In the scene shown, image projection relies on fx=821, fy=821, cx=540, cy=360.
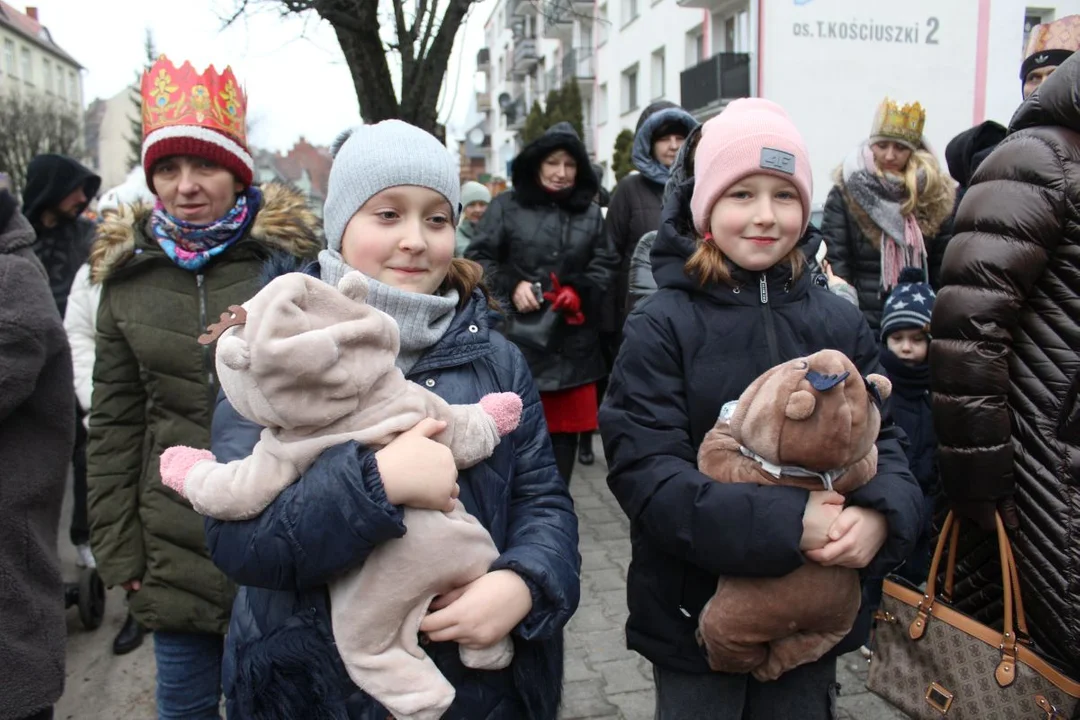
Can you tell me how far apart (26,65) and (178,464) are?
65293mm

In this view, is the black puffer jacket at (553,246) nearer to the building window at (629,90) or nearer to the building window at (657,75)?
the building window at (657,75)

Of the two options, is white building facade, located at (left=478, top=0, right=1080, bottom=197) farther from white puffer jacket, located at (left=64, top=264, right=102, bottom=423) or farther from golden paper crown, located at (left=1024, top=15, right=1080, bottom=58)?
white puffer jacket, located at (left=64, top=264, right=102, bottom=423)

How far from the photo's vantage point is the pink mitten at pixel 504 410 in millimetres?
1593

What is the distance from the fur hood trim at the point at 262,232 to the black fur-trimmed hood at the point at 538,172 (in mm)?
1946

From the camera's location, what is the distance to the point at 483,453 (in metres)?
1.56

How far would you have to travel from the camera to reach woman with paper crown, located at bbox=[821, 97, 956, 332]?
4.17 metres

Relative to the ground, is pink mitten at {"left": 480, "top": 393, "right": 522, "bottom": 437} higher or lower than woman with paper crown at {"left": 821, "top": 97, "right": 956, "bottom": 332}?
lower

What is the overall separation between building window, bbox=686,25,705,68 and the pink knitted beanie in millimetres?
23417

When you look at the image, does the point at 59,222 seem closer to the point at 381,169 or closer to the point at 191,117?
the point at 191,117

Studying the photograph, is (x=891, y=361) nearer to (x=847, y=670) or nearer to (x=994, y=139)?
(x=994, y=139)

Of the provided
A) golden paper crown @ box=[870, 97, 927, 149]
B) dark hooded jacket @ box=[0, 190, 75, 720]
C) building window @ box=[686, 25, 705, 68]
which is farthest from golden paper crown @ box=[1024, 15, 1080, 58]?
building window @ box=[686, 25, 705, 68]

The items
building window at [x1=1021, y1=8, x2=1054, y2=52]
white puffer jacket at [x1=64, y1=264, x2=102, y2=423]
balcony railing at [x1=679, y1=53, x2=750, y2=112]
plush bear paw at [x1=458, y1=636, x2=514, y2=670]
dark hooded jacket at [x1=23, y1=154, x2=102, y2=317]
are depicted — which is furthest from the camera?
balcony railing at [x1=679, y1=53, x2=750, y2=112]

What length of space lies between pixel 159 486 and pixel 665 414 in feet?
5.15

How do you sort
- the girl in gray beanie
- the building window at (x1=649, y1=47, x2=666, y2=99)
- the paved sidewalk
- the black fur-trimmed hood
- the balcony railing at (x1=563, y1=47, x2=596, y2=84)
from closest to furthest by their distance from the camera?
the girl in gray beanie < the paved sidewalk < the black fur-trimmed hood < the building window at (x1=649, y1=47, x2=666, y2=99) < the balcony railing at (x1=563, y1=47, x2=596, y2=84)
